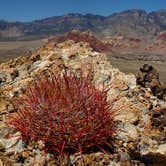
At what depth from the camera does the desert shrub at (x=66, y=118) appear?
601 cm

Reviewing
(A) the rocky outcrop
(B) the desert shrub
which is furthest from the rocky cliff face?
(A) the rocky outcrop

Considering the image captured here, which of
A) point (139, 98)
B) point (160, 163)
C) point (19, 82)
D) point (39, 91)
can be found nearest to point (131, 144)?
→ point (160, 163)

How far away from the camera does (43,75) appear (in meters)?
7.96

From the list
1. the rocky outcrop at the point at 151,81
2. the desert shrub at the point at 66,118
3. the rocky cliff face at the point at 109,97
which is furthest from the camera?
the rocky outcrop at the point at 151,81

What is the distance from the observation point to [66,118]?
600 centimetres

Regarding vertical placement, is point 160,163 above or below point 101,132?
below

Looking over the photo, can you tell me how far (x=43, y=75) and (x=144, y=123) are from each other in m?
2.03

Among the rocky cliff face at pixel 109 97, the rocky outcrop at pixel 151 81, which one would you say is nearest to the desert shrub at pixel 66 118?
the rocky cliff face at pixel 109 97

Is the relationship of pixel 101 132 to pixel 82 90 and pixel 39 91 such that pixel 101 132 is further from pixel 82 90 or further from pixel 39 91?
pixel 39 91

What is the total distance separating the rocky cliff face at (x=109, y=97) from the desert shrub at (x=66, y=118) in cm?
17

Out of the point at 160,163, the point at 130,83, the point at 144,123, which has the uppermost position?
the point at 130,83

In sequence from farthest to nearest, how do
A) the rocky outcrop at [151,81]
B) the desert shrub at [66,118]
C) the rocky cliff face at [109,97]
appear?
1. the rocky outcrop at [151,81]
2. the rocky cliff face at [109,97]
3. the desert shrub at [66,118]

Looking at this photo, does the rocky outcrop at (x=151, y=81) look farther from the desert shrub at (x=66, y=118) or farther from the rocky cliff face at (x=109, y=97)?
the desert shrub at (x=66, y=118)

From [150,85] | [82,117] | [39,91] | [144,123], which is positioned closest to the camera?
[82,117]
